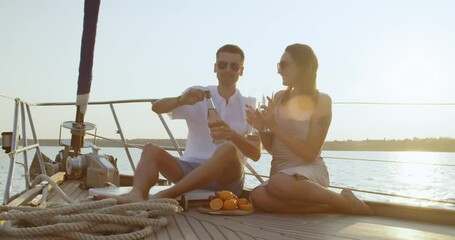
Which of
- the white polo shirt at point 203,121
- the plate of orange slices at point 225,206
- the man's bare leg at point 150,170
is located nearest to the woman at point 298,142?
the plate of orange slices at point 225,206

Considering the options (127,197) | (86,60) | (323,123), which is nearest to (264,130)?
(323,123)

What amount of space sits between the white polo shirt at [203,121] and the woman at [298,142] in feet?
0.87

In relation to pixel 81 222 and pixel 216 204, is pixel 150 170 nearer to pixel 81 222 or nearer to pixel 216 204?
pixel 216 204

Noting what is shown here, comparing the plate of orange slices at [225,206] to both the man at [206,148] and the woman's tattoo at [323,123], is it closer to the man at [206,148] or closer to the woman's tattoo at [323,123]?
the man at [206,148]

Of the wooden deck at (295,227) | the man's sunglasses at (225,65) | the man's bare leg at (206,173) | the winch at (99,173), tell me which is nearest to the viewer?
the wooden deck at (295,227)

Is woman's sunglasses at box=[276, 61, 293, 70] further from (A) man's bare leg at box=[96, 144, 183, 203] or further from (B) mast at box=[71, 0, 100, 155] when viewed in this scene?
(B) mast at box=[71, 0, 100, 155]

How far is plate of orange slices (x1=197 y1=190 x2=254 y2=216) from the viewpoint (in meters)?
2.63

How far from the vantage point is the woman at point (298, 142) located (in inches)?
108

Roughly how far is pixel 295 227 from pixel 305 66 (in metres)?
1.06

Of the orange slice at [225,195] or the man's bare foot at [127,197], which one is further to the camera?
the orange slice at [225,195]

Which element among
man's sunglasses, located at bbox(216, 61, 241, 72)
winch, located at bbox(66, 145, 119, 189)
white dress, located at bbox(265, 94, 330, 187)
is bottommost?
winch, located at bbox(66, 145, 119, 189)

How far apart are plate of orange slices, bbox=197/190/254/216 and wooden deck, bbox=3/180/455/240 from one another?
44 mm

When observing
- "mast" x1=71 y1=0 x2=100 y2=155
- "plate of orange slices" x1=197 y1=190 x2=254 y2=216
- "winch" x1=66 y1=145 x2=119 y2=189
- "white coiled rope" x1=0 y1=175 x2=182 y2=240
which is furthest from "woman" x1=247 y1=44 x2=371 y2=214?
"mast" x1=71 y1=0 x2=100 y2=155

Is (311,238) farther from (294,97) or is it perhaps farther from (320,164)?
(294,97)
